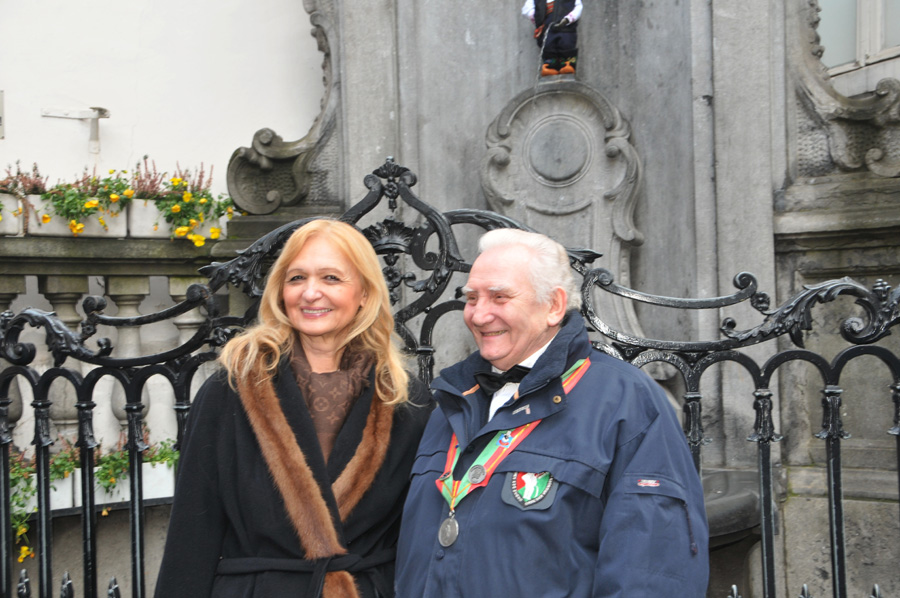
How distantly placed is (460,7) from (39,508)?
3.39m

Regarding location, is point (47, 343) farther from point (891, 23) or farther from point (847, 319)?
point (891, 23)

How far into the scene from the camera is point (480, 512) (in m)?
1.83

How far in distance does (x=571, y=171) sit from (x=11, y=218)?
9.21 feet

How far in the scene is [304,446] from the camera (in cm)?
212

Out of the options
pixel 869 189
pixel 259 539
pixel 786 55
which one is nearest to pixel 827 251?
pixel 869 189

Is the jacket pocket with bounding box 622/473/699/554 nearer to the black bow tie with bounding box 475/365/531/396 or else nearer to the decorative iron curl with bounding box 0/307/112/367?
the black bow tie with bounding box 475/365/531/396

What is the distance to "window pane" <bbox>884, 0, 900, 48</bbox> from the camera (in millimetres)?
4883

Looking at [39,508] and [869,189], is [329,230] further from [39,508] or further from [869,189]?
[869,189]

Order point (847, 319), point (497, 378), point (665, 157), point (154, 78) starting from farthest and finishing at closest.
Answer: point (154, 78), point (665, 157), point (847, 319), point (497, 378)

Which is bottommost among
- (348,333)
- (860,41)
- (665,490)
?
(665,490)

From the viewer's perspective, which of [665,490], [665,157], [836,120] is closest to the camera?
[665,490]

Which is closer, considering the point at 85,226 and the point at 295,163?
the point at 85,226

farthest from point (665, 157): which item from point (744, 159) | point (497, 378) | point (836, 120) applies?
point (497, 378)

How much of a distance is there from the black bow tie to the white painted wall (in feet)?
13.0
